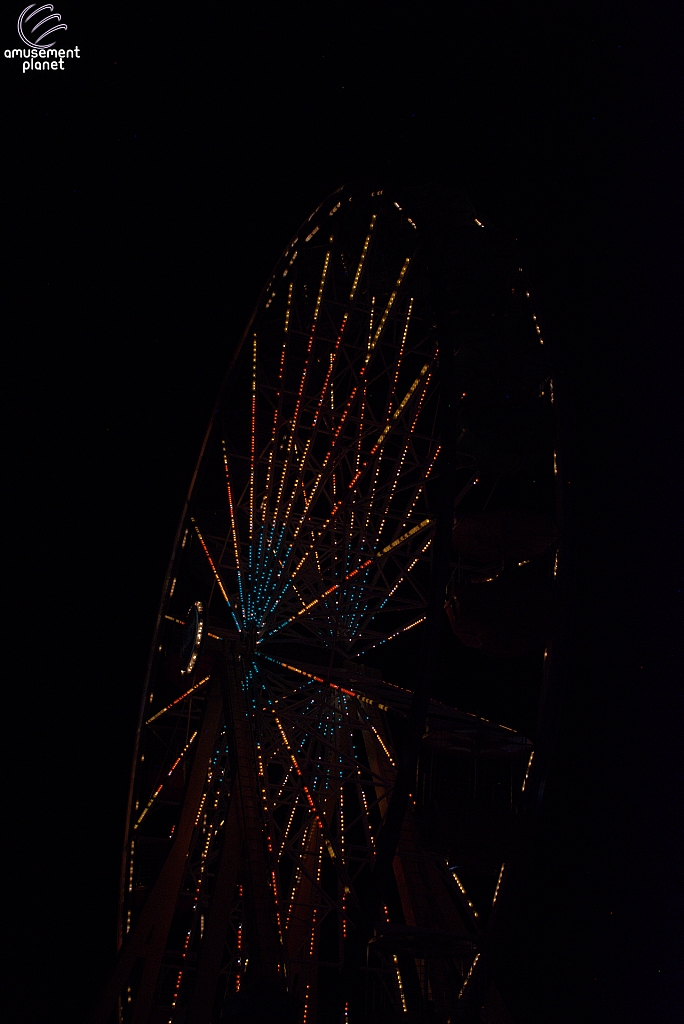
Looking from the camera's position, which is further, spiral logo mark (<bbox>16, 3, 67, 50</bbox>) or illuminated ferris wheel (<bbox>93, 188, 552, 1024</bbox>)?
spiral logo mark (<bbox>16, 3, 67, 50</bbox>)

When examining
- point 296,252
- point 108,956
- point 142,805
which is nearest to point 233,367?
point 296,252

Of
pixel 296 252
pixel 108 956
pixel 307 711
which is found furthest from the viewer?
pixel 108 956

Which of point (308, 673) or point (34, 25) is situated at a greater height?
point (34, 25)

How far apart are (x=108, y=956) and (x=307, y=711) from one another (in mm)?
8376

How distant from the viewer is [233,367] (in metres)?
12.2

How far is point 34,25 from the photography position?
1156 centimetres

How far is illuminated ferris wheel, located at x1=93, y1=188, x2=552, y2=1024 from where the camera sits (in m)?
8.20

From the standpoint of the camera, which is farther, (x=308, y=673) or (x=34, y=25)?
(x=34, y=25)

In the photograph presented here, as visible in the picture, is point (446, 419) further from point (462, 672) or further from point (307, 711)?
point (462, 672)

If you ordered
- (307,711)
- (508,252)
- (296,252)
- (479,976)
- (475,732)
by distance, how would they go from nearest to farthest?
1. (479,976)
2. (475,732)
3. (508,252)
4. (307,711)
5. (296,252)

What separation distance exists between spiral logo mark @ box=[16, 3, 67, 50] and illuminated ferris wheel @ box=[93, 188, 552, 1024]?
4.13 metres

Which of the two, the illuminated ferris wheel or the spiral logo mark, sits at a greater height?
the spiral logo mark

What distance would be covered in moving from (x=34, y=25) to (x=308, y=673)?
847cm

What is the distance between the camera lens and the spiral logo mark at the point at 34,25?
11.4 m
